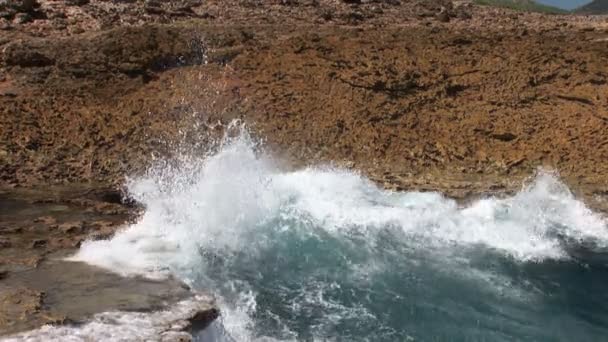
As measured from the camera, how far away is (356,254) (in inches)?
392

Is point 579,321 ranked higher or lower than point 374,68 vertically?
→ lower

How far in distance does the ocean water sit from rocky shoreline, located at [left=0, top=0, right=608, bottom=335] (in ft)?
2.51

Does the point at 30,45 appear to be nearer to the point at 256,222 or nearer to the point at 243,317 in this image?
the point at 256,222

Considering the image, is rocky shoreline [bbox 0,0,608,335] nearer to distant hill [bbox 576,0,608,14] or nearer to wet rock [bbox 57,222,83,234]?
wet rock [bbox 57,222,83,234]

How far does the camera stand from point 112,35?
1523cm

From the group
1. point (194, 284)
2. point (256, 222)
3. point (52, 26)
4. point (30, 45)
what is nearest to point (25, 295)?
point (194, 284)

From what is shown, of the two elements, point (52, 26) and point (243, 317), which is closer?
point (243, 317)

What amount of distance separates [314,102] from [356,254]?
203 inches

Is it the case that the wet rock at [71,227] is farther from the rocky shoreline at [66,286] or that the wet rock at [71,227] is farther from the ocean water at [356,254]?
the ocean water at [356,254]

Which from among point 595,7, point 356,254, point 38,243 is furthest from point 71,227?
point 595,7

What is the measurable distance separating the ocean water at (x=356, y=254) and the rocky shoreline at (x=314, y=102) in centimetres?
76

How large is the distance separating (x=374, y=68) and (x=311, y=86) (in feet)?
4.68

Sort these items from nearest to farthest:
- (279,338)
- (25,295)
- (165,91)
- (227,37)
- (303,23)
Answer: (25,295) < (279,338) < (165,91) < (227,37) < (303,23)

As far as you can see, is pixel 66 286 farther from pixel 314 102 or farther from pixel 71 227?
pixel 314 102
